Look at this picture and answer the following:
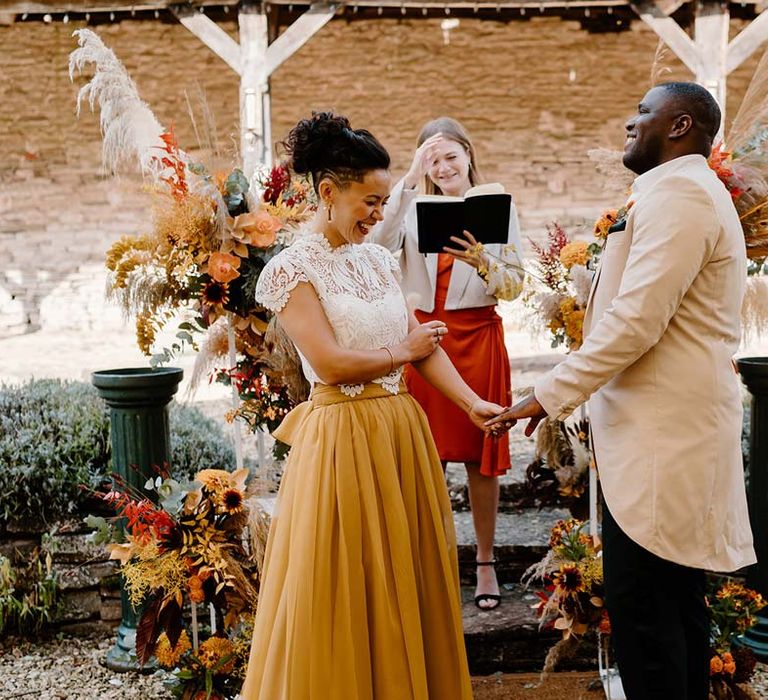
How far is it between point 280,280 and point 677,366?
39.5 inches

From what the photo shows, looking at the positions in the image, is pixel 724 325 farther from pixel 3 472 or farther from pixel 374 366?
pixel 3 472

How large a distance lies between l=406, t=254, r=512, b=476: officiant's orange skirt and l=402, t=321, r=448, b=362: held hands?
2.80 feet

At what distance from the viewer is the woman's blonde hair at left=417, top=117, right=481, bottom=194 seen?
326 centimetres

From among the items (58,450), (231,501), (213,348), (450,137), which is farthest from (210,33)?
(231,501)

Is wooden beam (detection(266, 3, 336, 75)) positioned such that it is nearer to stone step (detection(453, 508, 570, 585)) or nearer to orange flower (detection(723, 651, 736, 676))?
stone step (detection(453, 508, 570, 585))

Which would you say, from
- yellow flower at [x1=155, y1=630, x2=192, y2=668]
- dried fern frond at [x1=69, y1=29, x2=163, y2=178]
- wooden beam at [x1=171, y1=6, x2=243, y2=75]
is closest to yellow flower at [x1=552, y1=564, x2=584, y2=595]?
yellow flower at [x1=155, y1=630, x2=192, y2=668]

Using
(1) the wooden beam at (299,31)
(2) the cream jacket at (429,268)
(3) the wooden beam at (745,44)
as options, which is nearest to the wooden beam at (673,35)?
(3) the wooden beam at (745,44)

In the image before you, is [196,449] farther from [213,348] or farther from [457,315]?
[457,315]

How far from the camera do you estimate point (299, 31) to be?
26.0ft

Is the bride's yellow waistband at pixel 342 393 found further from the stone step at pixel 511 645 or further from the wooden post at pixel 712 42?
the wooden post at pixel 712 42

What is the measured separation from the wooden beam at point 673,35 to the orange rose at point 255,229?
6.62m

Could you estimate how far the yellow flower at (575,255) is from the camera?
9.18 feet

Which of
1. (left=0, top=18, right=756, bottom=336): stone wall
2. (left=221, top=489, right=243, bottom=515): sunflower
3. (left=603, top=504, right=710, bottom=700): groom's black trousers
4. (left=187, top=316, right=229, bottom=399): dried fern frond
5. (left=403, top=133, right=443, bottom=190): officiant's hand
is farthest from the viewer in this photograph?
(left=0, top=18, right=756, bottom=336): stone wall

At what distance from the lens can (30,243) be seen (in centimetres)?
1023
